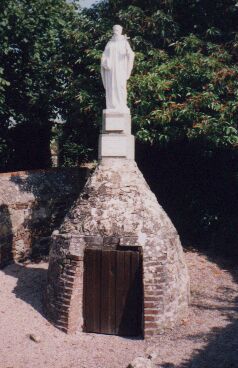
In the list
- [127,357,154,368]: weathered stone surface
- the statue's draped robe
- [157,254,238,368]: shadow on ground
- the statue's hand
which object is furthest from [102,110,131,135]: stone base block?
[127,357,154,368]: weathered stone surface

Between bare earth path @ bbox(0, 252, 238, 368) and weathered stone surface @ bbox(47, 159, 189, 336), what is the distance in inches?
10.9

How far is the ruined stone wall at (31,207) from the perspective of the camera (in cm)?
934

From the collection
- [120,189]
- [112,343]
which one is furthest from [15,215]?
[112,343]

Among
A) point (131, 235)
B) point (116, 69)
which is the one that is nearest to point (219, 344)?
point (131, 235)

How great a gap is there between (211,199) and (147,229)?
4834mm

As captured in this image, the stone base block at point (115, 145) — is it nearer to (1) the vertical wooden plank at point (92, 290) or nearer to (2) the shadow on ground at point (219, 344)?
(1) the vertical wooden plank at point (92, 290)

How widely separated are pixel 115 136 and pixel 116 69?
114cm

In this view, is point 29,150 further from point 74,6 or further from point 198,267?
point 198,267

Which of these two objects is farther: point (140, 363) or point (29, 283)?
point (29, 283)

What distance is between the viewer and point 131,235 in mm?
6738

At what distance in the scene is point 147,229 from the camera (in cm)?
686

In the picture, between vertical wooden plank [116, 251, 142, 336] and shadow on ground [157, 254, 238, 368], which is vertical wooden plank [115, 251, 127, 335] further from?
shadow on ground [157, 254, 238, 368]

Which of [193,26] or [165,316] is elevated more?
[193,26]

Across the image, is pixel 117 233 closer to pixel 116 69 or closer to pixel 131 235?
pixel 131 235
